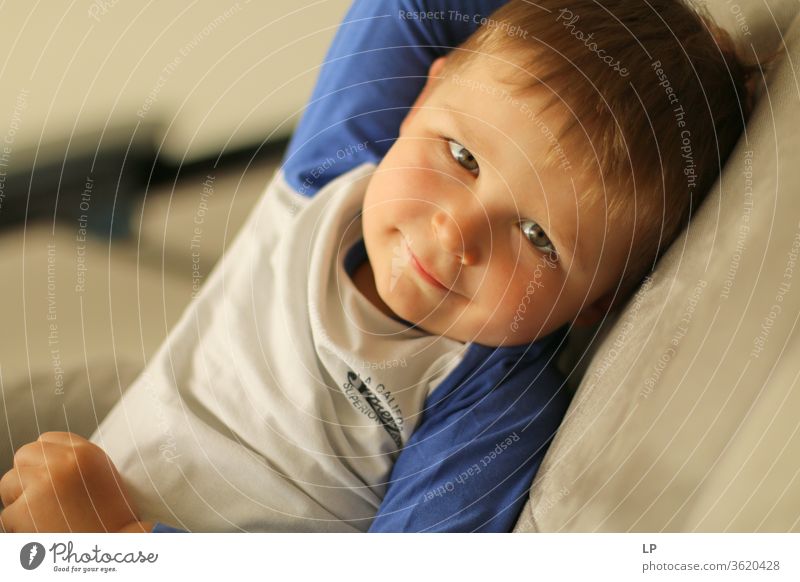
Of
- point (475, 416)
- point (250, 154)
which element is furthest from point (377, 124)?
point (475, 416)

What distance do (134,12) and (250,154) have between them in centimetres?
10

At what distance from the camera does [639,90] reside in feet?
1.30

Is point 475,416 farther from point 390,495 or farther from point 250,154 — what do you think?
point 250,154

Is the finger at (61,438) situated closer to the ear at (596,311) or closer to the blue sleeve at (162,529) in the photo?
the blue sleeve at (162,529)

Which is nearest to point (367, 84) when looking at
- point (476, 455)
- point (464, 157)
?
point (464, 157)

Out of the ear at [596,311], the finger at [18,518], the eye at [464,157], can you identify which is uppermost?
the eye at [464,157]

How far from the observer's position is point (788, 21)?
1.38ft

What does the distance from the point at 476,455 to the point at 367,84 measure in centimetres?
24

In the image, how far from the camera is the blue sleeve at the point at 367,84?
49 cm

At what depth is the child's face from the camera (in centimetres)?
39

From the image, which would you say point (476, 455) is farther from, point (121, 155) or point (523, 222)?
point (121, 155)

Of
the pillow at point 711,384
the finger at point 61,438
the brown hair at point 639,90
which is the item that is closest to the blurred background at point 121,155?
the finger at point 61,438

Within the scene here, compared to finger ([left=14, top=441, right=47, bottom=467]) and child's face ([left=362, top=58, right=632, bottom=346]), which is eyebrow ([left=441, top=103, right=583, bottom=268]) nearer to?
child's face ([left=362, top=58, right=632, bottom=346])
